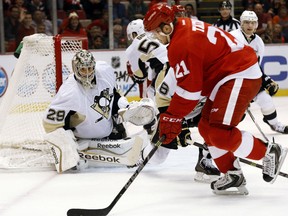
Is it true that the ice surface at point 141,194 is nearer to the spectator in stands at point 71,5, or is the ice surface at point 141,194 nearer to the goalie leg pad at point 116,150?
the goalie leg pad at point 116,150

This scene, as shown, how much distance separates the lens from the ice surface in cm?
359

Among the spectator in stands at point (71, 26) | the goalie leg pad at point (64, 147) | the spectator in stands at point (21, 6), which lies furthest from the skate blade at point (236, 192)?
the spectator in stands at point (21, 6)

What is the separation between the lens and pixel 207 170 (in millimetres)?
4191

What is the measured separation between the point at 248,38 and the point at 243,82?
7.98 feet

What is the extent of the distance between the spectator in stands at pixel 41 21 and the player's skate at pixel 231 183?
4789 mm

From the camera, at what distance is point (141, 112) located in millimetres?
4402

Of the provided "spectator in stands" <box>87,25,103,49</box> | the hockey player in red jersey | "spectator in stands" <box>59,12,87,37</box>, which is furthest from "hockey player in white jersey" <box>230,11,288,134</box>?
"spectator in stands" <box>87,25,103,49</box>

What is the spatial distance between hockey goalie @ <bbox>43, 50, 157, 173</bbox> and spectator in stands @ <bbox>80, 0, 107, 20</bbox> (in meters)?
3.86

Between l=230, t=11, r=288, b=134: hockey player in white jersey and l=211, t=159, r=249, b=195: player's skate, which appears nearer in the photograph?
l=211, t=159, r=249, b=195: player's skate

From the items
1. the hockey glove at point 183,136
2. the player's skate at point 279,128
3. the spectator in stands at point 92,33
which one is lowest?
the player's skate at point 279,128

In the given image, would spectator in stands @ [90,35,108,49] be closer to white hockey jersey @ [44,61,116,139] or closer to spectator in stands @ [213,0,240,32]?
spectator in stands @ [213,0,240,32]

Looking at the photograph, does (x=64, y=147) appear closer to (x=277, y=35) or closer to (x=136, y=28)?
(x=136, y=28)

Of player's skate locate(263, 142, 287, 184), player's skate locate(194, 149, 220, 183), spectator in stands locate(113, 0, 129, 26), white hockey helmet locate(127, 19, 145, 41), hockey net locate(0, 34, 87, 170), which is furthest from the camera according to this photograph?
spectator in stands locate(113, 0, 129, 26)

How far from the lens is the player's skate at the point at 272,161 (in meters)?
3.75
